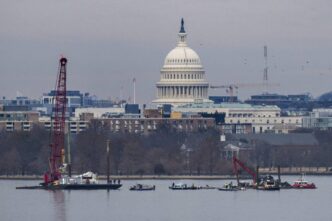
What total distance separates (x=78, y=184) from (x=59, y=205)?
1863 cm

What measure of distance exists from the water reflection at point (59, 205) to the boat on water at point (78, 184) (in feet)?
7.91

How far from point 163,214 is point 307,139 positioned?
250 ft

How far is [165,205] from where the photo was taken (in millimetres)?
118688

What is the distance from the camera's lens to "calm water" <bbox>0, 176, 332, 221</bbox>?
11050 centimetres

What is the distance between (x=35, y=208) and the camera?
116 metres

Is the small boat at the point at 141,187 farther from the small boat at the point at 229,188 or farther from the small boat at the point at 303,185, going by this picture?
the small boat at the point at 303,185

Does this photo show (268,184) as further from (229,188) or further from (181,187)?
(181,187)

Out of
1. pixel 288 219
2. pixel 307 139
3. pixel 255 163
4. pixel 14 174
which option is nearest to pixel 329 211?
pixel 288 219

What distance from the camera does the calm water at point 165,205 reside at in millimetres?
110500

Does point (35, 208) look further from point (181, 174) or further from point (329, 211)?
point (181, 174)

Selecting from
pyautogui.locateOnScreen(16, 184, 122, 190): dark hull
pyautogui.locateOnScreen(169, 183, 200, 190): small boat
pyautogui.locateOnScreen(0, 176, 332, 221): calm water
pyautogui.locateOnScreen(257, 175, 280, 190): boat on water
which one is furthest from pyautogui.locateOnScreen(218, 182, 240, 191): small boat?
pyautogui.locateOnScreen(16, 184, 122, 190): dark hull

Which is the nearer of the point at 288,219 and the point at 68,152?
the point at 288,219

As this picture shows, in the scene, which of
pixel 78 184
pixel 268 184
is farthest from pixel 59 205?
pixel 268 184

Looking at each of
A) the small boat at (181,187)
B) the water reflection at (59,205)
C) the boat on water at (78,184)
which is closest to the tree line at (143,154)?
the boat on water at (78,184)
